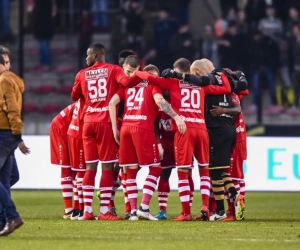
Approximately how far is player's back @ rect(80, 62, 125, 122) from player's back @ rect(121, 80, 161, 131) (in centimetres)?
22

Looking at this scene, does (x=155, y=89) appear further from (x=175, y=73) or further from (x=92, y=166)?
(x=92, y=166)

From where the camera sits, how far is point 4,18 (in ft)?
80.9

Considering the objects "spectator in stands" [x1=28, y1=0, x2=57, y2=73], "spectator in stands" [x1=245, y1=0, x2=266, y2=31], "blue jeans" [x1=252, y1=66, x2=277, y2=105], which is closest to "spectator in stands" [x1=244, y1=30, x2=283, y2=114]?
"blue jeans" [x1=252, y1=66, x2=277, y2=105]

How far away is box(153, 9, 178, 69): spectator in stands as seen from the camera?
24.0 m

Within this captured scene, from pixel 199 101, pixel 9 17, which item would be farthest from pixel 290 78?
pixel 199 101

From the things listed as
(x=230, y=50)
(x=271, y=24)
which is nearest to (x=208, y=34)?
(x=230, y=50)

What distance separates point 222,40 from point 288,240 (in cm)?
1415

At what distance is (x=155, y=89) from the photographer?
1316 cm

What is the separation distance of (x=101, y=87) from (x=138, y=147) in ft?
3.00

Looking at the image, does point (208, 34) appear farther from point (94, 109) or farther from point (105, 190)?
point (105, 190)

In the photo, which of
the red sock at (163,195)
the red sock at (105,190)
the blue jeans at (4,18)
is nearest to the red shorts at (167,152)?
the red sock at (163,195)

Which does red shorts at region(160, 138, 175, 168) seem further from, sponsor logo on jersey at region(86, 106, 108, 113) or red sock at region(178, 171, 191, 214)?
sponsor logo on jersey at region(86, 106, 108, 113)

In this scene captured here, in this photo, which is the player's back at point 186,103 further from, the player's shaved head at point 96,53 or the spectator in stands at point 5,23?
the spectator in stands at point 5,23

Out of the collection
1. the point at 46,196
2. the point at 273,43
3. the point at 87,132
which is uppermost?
the point at 273,43
